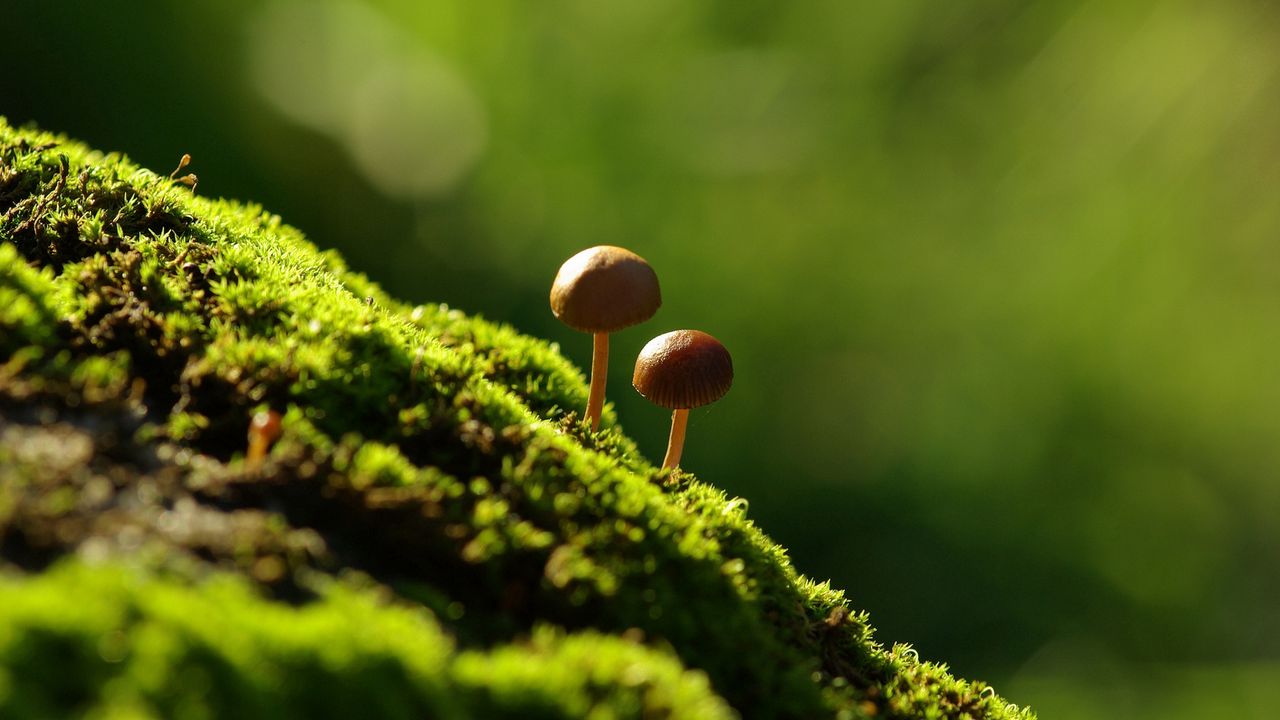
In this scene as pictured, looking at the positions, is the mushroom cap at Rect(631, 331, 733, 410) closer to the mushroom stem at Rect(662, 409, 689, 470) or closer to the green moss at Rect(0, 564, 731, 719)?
the mushroom stem at Rect(662, 409, 689, 470)

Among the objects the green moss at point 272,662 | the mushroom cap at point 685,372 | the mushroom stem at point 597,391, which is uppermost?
the mushroom cap at point 685,372

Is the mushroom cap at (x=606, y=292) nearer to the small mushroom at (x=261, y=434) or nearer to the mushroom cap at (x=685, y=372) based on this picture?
the mushroom cap at (x=685, y=372)

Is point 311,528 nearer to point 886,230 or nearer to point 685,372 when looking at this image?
point 685,372

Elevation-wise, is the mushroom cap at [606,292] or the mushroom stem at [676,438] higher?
the mushroom cap at [606,292]

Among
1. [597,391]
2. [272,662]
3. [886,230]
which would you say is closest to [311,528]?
[272,662]

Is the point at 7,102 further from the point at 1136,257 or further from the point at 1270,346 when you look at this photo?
the point at 1270,346

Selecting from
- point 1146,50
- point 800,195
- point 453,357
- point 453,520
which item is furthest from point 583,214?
point 453,520

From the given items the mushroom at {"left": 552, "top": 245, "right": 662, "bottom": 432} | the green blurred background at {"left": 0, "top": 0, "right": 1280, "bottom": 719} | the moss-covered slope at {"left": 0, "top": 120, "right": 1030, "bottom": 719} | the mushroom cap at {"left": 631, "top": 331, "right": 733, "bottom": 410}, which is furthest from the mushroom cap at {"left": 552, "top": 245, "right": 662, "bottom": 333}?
the green blurred background at {"left": 0, "top": 0, "right": 1280, "bottom": 719}

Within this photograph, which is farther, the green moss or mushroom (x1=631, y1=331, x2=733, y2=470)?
mushroom (x1=631, y1=331, x2=733, y2=470)

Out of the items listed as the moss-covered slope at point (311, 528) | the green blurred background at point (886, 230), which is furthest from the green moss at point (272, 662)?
the green blurred background at point (886, 230)
